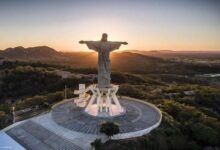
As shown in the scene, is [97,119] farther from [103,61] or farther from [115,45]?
[115,45]

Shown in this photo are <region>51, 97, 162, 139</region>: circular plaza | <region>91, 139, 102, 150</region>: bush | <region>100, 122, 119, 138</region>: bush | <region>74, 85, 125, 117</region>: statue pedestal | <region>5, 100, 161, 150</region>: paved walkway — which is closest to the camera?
<region>91, 139, 102, 150</region>: bush

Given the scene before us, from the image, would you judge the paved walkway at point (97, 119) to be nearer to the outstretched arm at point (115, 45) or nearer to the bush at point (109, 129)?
the bush at point (109, 129)

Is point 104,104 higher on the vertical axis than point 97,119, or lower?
higher

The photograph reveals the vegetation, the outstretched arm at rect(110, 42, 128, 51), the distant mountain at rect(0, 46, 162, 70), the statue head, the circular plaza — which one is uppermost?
the statue head

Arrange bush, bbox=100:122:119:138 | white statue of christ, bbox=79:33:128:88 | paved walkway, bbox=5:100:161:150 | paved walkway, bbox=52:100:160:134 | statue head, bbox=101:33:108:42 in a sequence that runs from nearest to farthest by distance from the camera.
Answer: bush, bbox=100:122:119:138 → paved walkway, bbox=5:100:161:150 → paved walkway, bbox=52:100:160:134 → white statue of christ, bbox=79:33:128:88 → statue head, bbox=101:33:108:42

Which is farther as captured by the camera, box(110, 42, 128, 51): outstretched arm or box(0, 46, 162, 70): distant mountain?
box(0, 46, 162, 70): distant mountain

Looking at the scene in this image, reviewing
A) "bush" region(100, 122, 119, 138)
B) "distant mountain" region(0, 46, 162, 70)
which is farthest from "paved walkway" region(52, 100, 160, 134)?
"distant mountain" region(0, 46, 162, 70)

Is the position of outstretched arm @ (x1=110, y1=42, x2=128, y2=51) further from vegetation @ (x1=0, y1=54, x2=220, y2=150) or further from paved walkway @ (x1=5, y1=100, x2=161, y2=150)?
vegetation @ (x1=0, y1=54, x2=220, y2=150)

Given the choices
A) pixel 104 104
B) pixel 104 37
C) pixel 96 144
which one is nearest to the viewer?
pixel 96 144

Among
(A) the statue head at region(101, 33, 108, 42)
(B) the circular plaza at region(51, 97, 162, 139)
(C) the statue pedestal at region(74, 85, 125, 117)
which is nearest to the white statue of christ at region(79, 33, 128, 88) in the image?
(A) the statue head at region(101, 33, 108, 42)

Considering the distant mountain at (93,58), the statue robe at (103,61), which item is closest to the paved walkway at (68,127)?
the statue robe at (103,61)

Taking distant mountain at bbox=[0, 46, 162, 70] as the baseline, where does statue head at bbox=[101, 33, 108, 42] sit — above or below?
above

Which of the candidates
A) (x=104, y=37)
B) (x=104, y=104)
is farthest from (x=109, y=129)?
(x=104, y=37)
